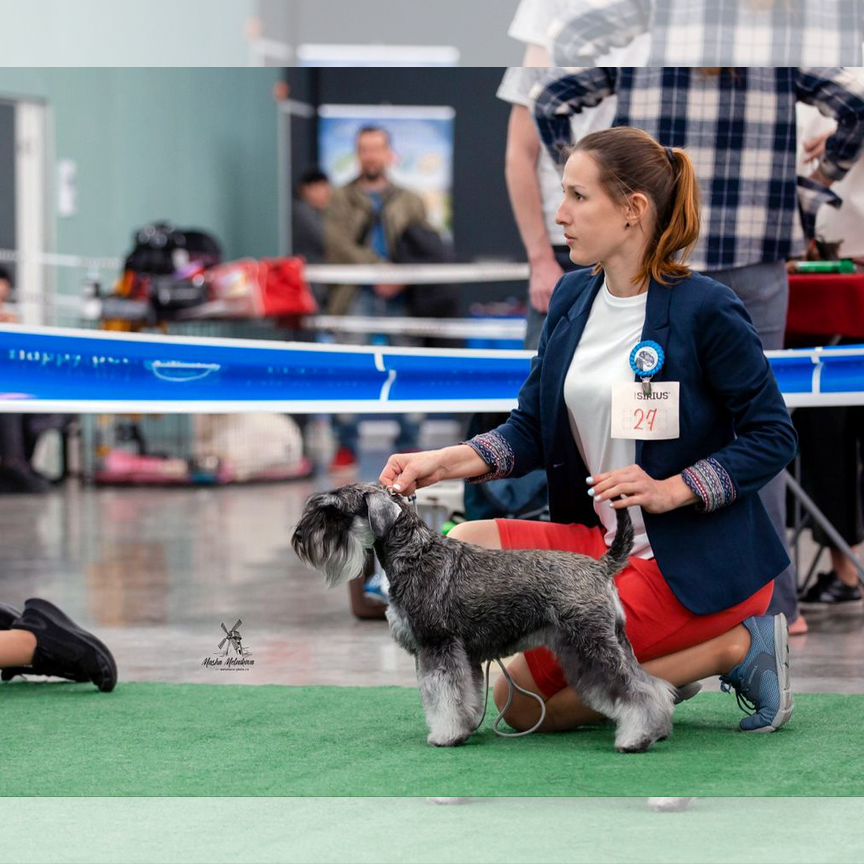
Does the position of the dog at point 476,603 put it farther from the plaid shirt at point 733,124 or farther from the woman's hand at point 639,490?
the plaid shirt at point 733,124

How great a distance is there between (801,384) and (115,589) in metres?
2.33

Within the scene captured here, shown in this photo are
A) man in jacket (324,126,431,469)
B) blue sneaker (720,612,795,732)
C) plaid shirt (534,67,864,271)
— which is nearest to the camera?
blue sneaker (720,612,795,732)

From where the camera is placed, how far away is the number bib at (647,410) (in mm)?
2738

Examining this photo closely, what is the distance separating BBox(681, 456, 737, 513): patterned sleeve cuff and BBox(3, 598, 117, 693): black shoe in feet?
4.55

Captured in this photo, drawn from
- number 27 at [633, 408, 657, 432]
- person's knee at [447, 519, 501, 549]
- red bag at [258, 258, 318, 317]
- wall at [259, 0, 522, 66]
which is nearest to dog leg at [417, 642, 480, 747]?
person's knee at [447, 519, 501, 549]

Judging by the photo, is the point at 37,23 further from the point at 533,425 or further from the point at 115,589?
the point at 115,589

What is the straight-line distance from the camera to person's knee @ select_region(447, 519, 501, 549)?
288cm

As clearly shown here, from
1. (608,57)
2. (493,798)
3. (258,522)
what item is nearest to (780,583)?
(608,57)

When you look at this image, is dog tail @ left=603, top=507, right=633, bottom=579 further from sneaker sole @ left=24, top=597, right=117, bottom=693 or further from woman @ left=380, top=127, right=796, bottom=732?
sneaker sole @ left=24, top=597, right=117, bottom=693

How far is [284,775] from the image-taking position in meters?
2.64

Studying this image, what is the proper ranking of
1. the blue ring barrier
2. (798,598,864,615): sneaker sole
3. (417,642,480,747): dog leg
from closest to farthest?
(417,642,480,747): dog leg → the blue ring barrier → (798,598,864,615): sneaker sole

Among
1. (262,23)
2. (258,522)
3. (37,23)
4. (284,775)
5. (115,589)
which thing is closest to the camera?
(284,775)

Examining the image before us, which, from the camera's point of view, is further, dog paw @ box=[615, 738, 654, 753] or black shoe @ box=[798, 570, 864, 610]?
black shoe @ box=[798, 570, 864, 610]

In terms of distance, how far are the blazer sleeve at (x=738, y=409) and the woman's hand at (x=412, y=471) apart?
0.42 m
